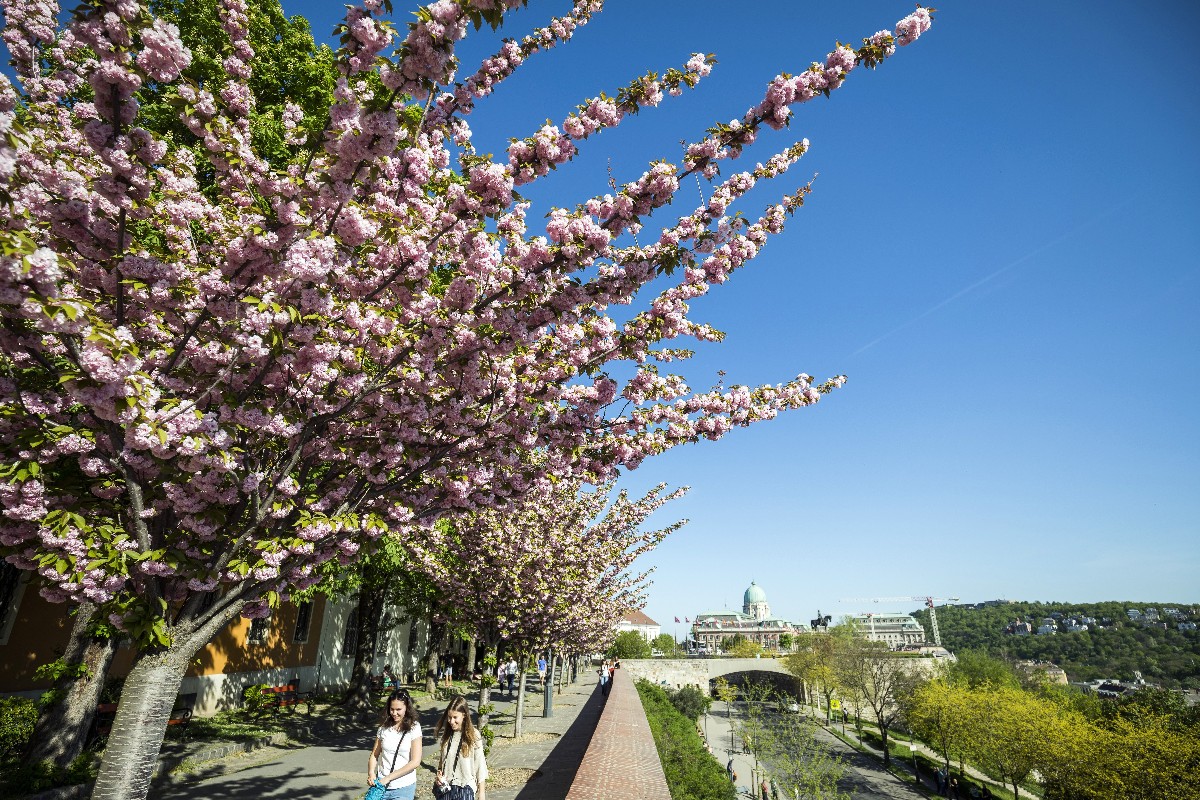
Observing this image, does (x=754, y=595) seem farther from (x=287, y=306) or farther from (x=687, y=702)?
(x=287, y=306)

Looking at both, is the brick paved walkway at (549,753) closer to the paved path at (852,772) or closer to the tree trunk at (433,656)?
the tree trunk at (433,656)

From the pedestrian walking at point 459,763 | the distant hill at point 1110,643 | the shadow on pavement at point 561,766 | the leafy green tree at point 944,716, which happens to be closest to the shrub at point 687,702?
the leafy green tree at point 944,716

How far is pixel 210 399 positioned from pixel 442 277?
285 inches

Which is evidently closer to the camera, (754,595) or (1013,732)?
(1013,732)

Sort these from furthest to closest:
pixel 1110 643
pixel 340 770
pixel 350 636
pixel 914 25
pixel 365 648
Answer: pixel 1110 643 → pixel 350 636 → pixel 365 648 → pixel 340 770 → pixel 914 25

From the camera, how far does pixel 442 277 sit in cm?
Result: 1136

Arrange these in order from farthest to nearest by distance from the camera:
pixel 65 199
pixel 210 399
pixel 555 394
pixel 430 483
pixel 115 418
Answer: pixel 430 483, pixel 555 394, pixel 210 399, pixel 65 199, pixel 115 418

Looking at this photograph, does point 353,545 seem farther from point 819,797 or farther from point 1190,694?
point 1190,694

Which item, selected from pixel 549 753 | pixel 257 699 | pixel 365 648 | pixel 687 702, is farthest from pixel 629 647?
pixel 257 699

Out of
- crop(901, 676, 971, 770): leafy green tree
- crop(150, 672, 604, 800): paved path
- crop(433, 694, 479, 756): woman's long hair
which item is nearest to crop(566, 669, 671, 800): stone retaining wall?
crop(433, 694, 479, 756): woman's long hair

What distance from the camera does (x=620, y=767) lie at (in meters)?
8.48

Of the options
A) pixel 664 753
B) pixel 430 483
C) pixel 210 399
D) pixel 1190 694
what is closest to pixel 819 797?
pixel 664 753

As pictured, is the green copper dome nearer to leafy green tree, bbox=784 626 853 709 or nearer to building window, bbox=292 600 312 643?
leafy green tree, bbox=784 626 853 709

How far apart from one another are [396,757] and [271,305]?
4940 mm
